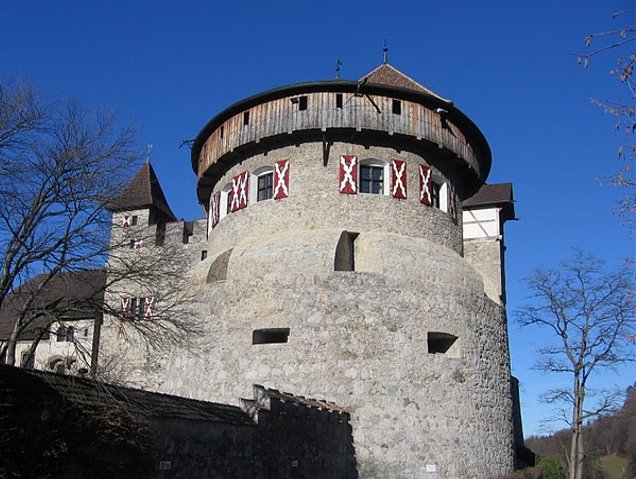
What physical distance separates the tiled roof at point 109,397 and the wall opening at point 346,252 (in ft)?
22.2

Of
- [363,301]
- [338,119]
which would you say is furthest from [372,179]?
[363,301]

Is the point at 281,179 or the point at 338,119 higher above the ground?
the point at 338,119

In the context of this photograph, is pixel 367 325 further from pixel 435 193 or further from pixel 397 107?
pixel 397 107

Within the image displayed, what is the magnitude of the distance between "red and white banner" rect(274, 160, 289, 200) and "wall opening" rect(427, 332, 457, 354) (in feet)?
17.6

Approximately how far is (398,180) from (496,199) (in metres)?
9.78

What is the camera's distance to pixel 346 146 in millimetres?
18359

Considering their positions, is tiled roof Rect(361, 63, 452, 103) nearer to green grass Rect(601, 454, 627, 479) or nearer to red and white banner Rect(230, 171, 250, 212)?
red and white banner Rect(230, 171, 250, 212)

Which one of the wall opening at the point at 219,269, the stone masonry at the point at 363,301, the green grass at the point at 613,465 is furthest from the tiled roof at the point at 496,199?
the green grass at the point at 613,465

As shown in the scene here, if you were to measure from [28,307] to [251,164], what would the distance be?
9.03 meters

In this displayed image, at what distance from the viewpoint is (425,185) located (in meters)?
18.9

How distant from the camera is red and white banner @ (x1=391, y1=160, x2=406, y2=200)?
1825 cm

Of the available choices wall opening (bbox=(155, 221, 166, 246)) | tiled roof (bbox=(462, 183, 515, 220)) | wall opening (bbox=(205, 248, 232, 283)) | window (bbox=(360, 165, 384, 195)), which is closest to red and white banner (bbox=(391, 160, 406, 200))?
window (bbox=(360, 165, 384, 195))

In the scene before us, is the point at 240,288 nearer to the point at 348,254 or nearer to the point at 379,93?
the point at 348,254

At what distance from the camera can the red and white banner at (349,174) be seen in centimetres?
1800
